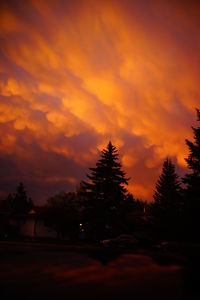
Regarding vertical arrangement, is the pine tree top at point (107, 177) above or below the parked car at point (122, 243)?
above

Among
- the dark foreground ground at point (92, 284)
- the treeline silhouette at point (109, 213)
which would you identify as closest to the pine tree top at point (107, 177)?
the treeline silhouette at point (109, 213)

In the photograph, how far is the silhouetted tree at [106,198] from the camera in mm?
35500

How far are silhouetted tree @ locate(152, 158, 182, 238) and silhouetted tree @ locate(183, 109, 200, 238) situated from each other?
1.54m

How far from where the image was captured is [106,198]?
3722 centimetres

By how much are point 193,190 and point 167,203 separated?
16376mm

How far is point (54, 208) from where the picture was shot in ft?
132

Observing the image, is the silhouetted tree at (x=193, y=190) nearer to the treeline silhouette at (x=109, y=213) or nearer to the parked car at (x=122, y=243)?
the treeline silhouette at (x=109, y=213)

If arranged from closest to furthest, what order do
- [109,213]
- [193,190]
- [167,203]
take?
[193,190], [109,213], [167,203]

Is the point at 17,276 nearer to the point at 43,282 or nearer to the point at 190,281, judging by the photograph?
the point at 43,282

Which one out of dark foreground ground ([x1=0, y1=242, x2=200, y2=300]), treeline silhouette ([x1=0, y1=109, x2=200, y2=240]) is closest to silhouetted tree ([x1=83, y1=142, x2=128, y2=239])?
treeline silhouette ([x1=0, y1=109, x2=200, y2=240])

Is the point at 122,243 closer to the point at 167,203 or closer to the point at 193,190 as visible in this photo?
the point at 193,190

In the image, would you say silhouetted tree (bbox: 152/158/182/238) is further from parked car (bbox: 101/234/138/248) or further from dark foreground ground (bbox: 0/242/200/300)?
dark foreground ground (bbox: 0/242/200/300)

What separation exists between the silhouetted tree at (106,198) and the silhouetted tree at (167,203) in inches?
210

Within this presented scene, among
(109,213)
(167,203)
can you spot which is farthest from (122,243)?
(167,203)
